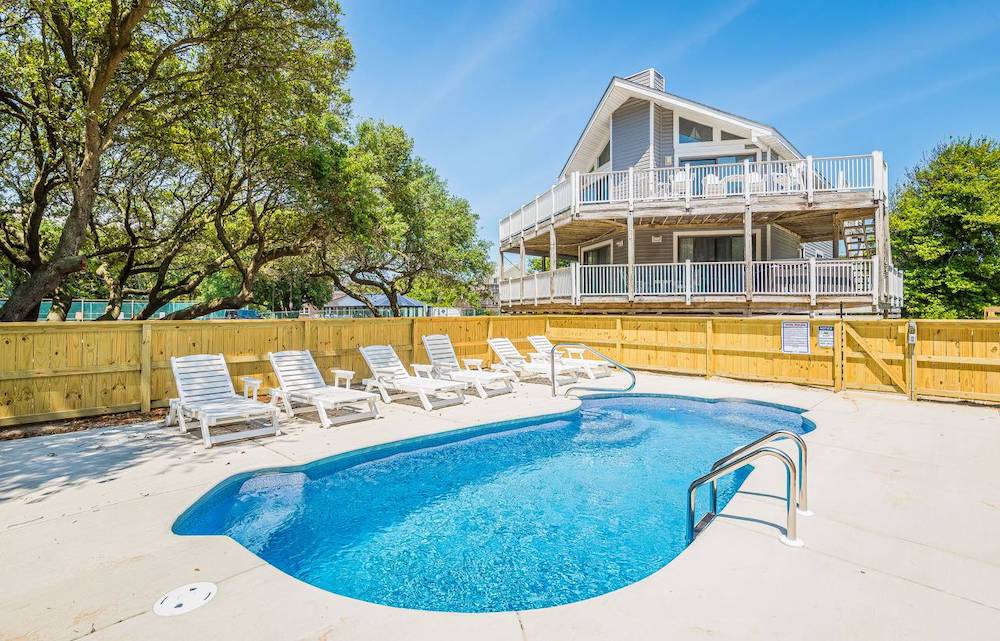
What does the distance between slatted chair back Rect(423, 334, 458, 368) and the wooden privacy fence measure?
662mm

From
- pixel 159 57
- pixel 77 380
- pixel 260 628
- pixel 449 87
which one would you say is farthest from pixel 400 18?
pixel 260 628

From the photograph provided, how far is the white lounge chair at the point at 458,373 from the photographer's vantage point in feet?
30.9

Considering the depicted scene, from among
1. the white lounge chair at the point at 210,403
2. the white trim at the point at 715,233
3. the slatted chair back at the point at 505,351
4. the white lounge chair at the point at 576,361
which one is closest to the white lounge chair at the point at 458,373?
the slatted chair back at the point at 505,351

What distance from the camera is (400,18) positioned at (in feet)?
45.0

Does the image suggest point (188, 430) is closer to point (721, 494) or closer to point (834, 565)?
point (721, 494)

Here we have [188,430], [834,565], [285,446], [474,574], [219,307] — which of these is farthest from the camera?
[219,307]

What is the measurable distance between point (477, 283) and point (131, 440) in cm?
2487

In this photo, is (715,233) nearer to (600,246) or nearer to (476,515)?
(600,246)

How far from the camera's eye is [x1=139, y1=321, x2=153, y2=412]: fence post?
24.7 ft

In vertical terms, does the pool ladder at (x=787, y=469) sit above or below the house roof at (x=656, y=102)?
below

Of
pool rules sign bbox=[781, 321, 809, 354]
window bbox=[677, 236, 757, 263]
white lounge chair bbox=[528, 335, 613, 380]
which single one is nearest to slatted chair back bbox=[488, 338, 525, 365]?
white lounge chair bbox=[528, 335, 613, 380]

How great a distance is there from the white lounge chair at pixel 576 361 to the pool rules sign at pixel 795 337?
12.7 feet

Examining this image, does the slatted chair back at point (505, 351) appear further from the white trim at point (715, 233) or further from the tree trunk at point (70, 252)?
the tree trunk at point (70, 252)

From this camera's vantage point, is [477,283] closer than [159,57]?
No
